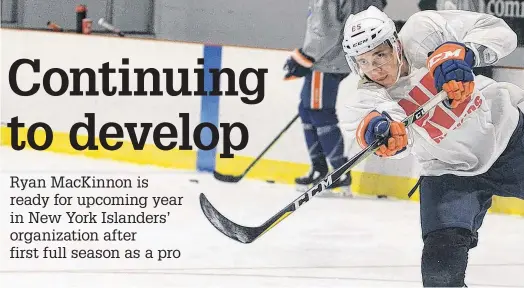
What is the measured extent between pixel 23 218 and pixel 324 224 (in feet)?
3.28

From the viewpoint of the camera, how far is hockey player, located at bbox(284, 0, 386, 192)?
2951 mm

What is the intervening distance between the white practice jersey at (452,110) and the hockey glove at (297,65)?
0.42m

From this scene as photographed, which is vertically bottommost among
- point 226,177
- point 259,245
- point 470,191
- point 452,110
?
point 259,245

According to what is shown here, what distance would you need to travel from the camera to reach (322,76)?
309cm

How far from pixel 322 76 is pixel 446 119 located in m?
0.62

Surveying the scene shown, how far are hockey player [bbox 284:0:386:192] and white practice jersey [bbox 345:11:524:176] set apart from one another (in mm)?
330

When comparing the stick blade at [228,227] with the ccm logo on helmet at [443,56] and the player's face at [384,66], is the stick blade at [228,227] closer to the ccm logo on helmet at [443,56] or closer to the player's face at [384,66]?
the player's face at [384,66]

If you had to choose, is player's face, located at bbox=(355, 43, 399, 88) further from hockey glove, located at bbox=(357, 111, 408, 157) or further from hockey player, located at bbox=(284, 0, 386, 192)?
A: hockey player, located at bbox=(284, 0, 386, 192)

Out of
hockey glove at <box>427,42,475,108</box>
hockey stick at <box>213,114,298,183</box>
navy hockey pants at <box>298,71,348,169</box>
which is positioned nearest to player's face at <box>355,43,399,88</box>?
hockey glove at <box>427,42,475,108</box>

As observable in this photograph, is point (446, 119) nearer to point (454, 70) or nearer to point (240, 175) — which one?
point (454, 70)

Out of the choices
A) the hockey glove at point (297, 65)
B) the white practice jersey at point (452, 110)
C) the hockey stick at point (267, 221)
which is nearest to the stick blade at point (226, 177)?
the hockey stick at point (267, 221)

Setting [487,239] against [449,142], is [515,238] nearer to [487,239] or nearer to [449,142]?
[487,239]

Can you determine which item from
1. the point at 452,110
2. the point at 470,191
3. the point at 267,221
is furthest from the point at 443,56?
the point at 267,221

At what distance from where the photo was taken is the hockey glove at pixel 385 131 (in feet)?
8.09
